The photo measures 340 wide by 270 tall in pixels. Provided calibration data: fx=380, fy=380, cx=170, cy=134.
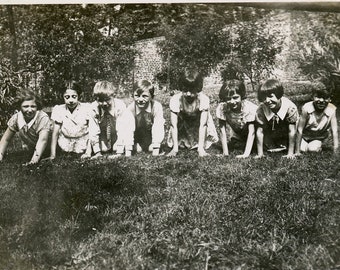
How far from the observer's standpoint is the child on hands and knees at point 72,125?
1.87 meters

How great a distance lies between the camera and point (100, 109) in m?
1.89

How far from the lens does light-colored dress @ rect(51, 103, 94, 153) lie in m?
1.89

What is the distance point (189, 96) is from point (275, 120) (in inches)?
17.1

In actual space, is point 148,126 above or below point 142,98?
below

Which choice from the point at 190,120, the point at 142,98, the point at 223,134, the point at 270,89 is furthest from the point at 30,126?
the point at 270,89

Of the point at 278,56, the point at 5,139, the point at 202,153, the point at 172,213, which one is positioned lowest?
the point at 172,213

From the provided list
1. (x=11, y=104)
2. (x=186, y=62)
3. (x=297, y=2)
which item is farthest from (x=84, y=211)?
(x=297, y=2)

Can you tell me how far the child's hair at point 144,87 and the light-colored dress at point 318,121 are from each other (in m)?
0.73

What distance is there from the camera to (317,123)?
5.95 ft

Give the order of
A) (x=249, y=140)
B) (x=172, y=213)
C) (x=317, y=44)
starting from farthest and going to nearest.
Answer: (x=249, y=140)
(x=317, y=44)
(x=172, y=213)

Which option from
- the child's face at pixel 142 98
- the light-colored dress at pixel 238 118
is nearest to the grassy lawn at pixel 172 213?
the light-colored dress at pixel 238 118

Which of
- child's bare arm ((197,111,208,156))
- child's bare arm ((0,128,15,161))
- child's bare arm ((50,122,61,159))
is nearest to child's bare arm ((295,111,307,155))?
child's bare arm ((197,111,208,156))

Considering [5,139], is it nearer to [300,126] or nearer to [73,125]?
[73,125]

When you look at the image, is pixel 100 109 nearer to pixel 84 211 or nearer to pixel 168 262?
pixel 84 211
